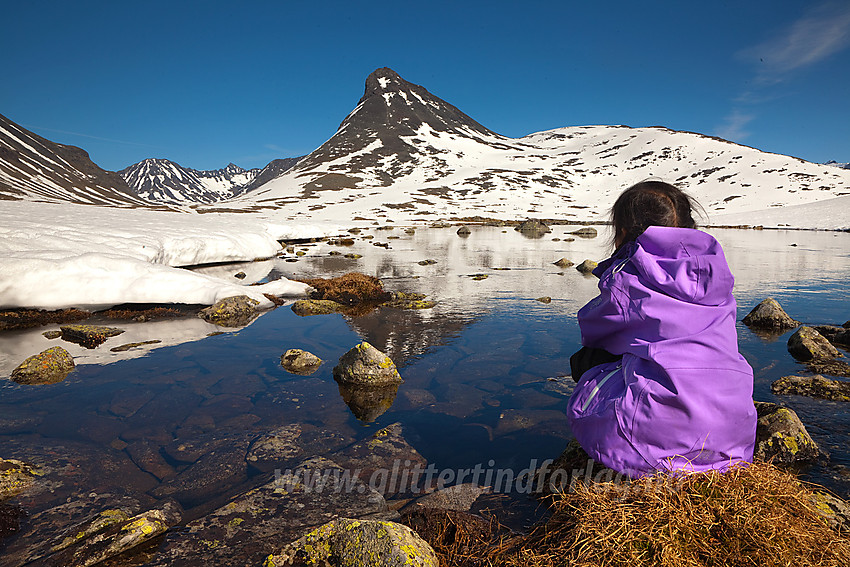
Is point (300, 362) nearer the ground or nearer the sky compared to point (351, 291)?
nearer the ground

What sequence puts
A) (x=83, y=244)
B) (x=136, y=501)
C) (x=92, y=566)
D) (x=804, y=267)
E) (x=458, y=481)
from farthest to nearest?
(x=804, y=267)
(x=83, y=244)
(x=458, y=481)
(x=136, y=501)
(x=92, y=566)

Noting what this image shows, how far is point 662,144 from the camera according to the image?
174m

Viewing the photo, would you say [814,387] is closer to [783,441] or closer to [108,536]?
[783,441]

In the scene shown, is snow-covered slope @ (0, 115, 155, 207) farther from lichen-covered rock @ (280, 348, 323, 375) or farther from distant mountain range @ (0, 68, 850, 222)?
lichen-covered rock @ (280, 348, 323, 375)

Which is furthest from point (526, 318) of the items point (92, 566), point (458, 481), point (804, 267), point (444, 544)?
point (804, 267)

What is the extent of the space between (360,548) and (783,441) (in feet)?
16.9

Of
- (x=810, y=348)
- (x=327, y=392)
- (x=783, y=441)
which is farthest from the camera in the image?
(x=810, y=348)

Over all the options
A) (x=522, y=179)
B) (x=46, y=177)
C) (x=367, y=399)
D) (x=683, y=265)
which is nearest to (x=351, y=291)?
(x=367, y=399)

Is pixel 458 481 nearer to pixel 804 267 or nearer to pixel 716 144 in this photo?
pixel 804 267

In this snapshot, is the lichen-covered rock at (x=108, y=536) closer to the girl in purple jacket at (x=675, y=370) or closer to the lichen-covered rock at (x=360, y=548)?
the lichen-covered rock at (x=360, y=548)

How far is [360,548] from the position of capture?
3186 millimetres

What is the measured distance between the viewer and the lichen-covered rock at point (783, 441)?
5.13 metres

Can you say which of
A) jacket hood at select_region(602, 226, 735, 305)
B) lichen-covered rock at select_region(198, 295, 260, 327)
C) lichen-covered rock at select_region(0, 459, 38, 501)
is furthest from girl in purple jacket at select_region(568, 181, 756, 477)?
lichen-covered rock at select_region(198, 295, 260, 327)

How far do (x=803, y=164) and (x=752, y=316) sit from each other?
15456 cm
